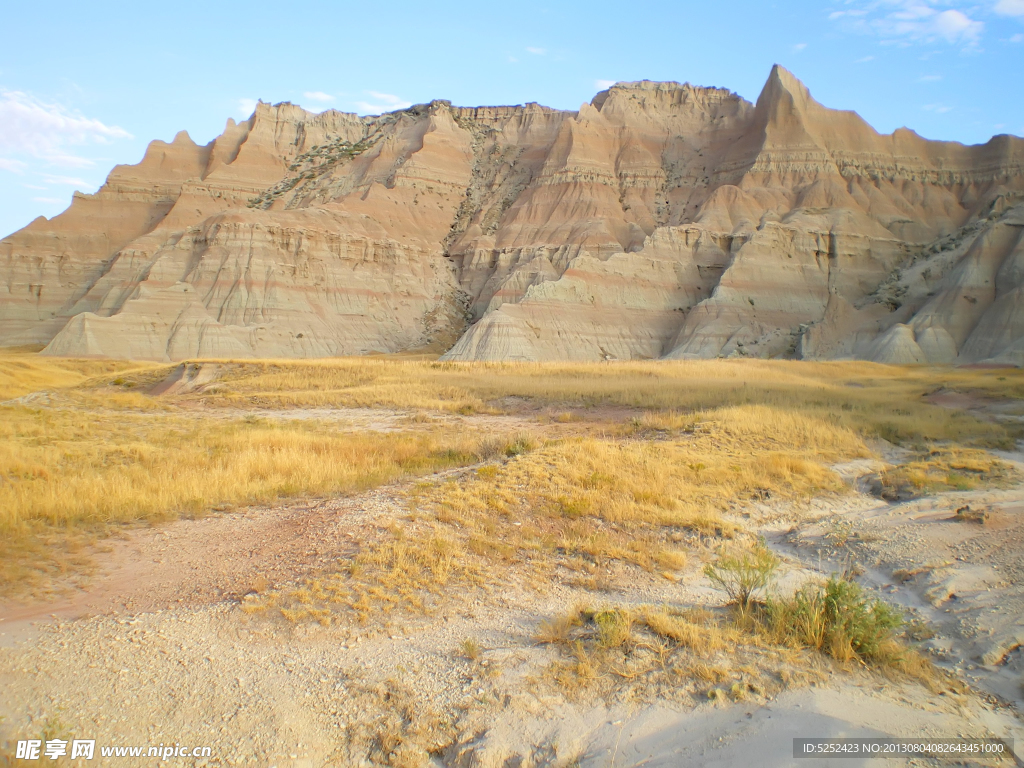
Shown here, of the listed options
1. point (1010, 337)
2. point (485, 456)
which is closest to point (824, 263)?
point (1010, 337)

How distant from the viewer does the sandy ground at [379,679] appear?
14.4 feet

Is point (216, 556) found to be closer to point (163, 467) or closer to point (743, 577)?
point (163, 467)

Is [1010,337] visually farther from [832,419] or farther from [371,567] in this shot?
[371,567]

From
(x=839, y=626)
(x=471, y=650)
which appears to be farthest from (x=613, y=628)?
(x=839, y=626)

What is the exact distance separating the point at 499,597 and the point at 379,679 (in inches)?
74.2

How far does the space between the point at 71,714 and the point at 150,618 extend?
1.39 m

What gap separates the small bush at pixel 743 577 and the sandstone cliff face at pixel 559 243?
4774 centimetres

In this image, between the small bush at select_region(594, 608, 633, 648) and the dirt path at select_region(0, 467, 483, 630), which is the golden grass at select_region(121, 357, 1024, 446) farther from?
the dirt path at select_region(0, 467, 483, 630)

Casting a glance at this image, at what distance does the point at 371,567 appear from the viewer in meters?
7.00

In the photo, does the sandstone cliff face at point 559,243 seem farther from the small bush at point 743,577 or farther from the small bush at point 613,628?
the small bush at point 613,628

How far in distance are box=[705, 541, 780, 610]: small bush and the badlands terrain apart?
0.11 m

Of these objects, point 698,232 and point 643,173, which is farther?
point 643,173

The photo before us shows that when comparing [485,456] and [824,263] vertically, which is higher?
[824,263]

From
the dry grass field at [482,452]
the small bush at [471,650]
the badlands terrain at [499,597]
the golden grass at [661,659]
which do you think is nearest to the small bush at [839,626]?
the badlands terrain at [499,597]
